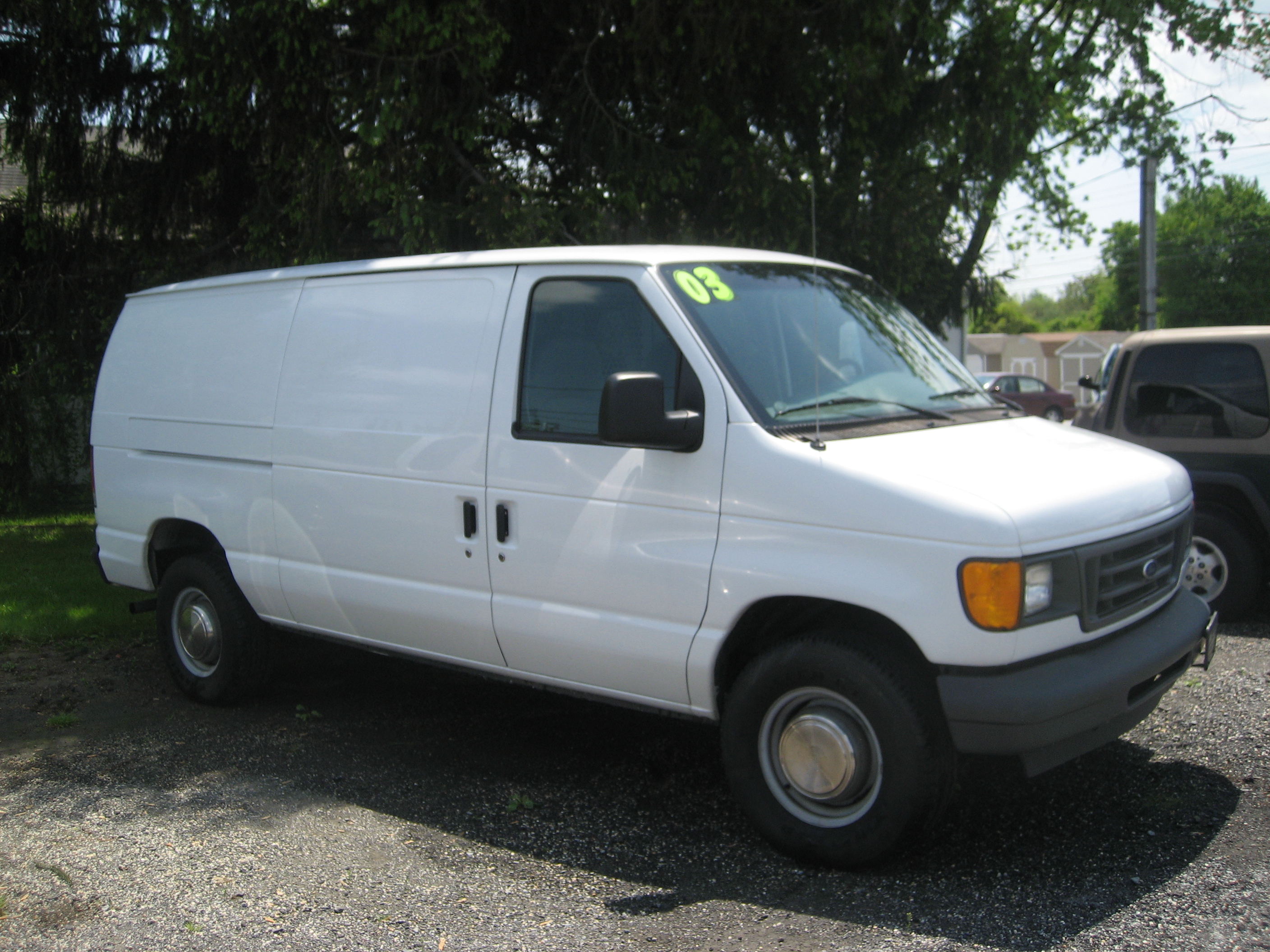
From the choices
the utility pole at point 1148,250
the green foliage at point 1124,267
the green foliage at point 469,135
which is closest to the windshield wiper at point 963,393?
the green foliage at point 469,135

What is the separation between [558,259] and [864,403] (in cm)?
137

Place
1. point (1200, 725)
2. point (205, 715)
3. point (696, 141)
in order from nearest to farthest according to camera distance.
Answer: point (1200, 725) → point (205, 715) → point (696, 141)

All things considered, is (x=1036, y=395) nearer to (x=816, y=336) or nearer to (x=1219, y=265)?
(x=1219, y=265)

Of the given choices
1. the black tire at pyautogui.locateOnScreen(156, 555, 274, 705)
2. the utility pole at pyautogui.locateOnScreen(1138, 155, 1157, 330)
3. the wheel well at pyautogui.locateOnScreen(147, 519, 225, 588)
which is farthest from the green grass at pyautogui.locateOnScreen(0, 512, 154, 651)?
the utility pole at pyautogui.locateOnScreen(1138, 155, 1157, 330)

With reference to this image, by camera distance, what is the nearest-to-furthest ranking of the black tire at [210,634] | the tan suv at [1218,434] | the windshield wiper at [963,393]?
the windshield wiper at [963,393] < the black tire at [210,634] < the tan suv at [1218,434]

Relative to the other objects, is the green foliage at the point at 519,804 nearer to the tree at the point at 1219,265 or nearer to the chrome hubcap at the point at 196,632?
the chrome hubcap at the point at 196,632

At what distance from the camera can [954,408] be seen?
465 cm

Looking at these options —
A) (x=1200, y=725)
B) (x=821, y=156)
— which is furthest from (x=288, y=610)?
(x=821, y=156)

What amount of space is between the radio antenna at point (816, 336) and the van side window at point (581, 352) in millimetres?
530

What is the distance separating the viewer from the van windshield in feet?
13.9

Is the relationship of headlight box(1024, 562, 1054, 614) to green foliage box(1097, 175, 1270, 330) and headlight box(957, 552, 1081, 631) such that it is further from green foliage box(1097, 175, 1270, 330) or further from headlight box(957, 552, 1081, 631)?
green foliage box(1097, 175, 1270, 330)

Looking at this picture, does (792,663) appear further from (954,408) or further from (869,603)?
(954,408)

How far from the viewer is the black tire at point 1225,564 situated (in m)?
7.26

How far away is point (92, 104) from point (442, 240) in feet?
13.4
